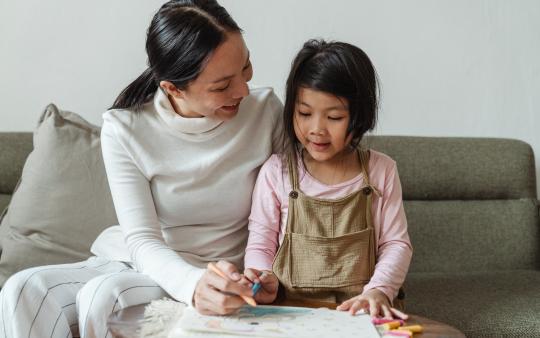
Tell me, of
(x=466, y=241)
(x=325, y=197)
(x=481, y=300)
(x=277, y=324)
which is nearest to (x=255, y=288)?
(x=277, y=324)

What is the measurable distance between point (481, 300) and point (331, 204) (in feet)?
1.76

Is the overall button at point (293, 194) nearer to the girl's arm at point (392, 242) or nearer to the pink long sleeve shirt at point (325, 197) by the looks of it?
the pink long sleeve shirt at point (325, 197)

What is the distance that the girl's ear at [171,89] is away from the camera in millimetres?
1471

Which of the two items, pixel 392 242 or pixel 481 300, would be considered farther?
pixel 481 300

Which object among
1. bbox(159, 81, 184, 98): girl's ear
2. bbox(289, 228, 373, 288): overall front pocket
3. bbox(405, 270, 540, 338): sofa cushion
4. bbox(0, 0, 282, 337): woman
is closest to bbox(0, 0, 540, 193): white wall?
bbox(405, 270, 540, 338): sofa cushion

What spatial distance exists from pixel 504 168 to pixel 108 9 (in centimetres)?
128

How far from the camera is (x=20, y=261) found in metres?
1.85

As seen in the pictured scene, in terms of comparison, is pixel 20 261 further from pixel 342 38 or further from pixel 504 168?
pixel 504 168

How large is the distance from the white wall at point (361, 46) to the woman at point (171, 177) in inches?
25.4

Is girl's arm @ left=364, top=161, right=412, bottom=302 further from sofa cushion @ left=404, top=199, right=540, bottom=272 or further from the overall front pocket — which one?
sofa cushion @ left=404, top=199, right=540, bottom=272

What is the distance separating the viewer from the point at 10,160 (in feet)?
6.85

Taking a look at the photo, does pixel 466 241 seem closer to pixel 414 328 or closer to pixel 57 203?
pixel 414 328

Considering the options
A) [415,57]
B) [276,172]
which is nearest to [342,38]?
[415,57]

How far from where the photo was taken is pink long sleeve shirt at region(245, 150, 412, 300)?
1.45 metres
